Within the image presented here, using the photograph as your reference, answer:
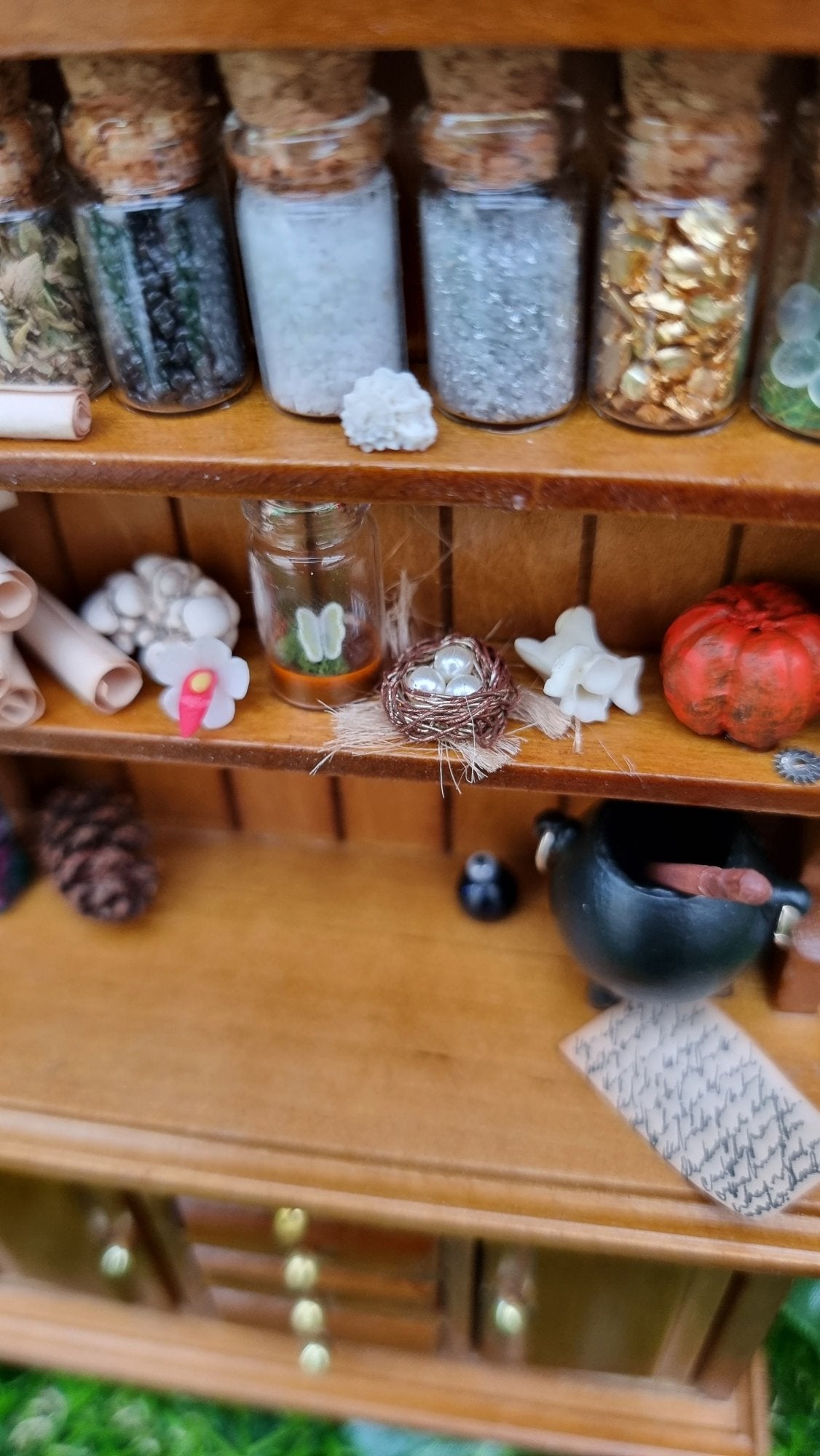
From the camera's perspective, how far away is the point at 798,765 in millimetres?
748

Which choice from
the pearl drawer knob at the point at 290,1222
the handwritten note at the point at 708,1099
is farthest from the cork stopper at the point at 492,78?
the pearl drawer knob at the point at 290,1222

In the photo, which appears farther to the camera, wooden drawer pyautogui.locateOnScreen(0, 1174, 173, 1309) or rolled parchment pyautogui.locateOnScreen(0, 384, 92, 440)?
wooden drawer pyautogui.locateOnScreen(0, 1174, 173, 1309)

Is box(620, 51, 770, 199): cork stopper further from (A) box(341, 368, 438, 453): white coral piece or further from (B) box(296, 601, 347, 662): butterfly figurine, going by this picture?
(B) box(296, 601, 347, 662): butterfly figurine

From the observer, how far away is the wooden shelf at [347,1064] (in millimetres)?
850

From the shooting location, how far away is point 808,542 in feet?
2.59

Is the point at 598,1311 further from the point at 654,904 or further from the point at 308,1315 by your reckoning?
the point at 654,904

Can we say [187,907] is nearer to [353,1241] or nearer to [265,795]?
[265,795]

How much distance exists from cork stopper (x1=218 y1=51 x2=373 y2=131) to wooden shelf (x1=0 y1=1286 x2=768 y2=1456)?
1.18 meters

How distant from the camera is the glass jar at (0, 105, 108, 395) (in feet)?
2.02

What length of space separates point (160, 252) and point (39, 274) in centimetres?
9

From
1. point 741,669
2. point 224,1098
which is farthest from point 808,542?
point 224,1098

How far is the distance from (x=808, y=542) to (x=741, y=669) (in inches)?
5.6

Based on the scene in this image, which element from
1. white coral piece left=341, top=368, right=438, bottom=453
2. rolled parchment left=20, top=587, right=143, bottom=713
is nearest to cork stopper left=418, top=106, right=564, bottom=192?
white coral piece left=341, top=368, right=438, bottom=453

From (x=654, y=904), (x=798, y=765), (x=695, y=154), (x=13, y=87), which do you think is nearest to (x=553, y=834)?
(x=654, y=904)
